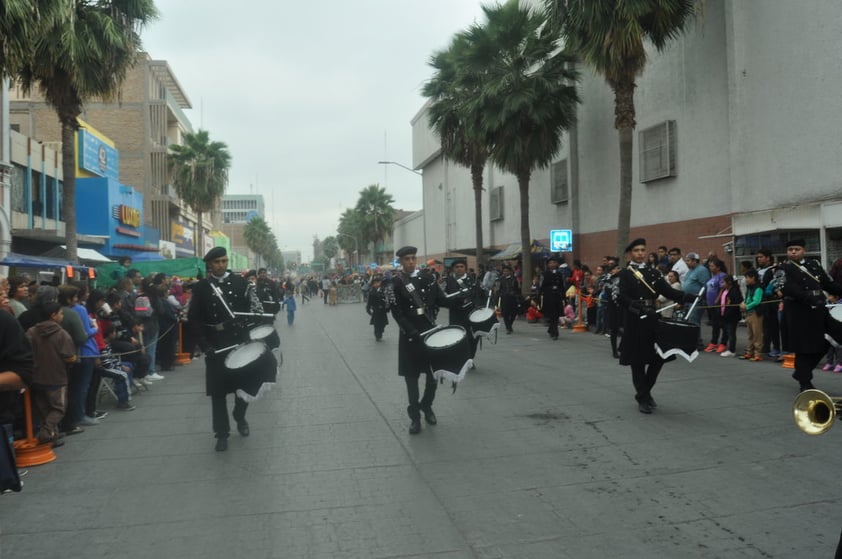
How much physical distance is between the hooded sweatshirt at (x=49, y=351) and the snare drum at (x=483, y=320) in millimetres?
5779

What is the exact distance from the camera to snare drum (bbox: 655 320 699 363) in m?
7.65

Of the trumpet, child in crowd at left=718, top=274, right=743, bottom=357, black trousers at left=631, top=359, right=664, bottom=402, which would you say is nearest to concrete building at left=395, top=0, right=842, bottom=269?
child in crowd at left=718, top=274, right=743, bottom=357

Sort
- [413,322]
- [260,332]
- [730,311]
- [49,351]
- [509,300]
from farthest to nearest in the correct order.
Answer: [509,300]
[730,311]
[260,332]
[413,322]
[49,351]

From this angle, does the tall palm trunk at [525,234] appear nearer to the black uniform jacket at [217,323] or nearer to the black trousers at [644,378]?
the black trousers at [644,378]

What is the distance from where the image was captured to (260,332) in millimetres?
7777

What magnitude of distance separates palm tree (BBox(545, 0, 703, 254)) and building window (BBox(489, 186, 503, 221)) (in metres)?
18.2

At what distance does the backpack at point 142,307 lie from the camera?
459 inches

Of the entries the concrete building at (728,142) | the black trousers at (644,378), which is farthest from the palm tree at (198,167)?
the black trousers at (644,378)

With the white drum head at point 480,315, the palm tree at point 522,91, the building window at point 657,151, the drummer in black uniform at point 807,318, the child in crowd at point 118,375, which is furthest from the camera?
the palm tree at point 522,91

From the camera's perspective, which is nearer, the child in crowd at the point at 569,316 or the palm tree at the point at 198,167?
the child in crowd at the point at 569,316

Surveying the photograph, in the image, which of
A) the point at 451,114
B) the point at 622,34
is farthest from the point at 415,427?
the point at 451,114

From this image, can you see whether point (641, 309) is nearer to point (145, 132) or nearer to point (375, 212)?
point (145, 132)

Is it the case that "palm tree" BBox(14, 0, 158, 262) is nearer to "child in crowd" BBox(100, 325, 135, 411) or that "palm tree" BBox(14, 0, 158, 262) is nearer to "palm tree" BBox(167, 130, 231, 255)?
"child in crowd" BBox(100, 325, 135, 411)

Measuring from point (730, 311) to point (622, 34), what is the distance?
7.07m
